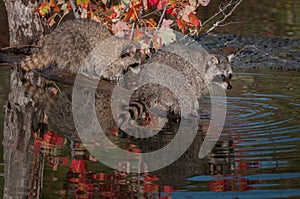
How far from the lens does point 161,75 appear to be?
7.44 meters

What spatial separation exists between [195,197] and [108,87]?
3.98m

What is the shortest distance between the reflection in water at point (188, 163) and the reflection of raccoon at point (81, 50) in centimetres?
150

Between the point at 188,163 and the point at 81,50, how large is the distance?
12.4ft

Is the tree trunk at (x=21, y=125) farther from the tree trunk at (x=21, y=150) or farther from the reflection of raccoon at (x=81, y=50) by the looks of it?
the reflection of raccoon at (x=81, y=50)

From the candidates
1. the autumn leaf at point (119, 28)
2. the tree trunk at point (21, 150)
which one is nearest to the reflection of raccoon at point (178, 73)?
the autumn leaf at point (119, 28)

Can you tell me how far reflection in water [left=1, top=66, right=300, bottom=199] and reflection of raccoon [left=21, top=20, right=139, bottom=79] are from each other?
150cm

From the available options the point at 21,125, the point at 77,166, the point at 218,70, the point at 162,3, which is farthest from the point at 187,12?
the point at 77,166

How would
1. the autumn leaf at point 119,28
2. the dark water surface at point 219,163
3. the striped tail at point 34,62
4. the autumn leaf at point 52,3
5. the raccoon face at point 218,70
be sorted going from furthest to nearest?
the striped tail at point 34,62
the autumn leaf at point 52,3
the autumn leaf at point 119,28
the raccoon face at point 218,70
the dark water surface at point 219,163

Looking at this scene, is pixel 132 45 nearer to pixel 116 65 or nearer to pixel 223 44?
pixel 116 65

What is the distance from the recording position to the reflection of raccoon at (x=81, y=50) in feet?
29.5

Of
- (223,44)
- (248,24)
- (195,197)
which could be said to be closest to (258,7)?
(248,24)

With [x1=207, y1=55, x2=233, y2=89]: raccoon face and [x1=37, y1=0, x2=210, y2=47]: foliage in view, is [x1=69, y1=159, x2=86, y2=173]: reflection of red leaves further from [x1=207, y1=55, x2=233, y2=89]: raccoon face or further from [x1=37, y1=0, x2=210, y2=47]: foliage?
[x1=207, y1=55, x2=233, y2=89]: raccoon face

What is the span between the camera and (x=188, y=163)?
5617 mm

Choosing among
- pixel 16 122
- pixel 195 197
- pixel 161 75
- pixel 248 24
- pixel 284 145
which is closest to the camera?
pixel 195 197
